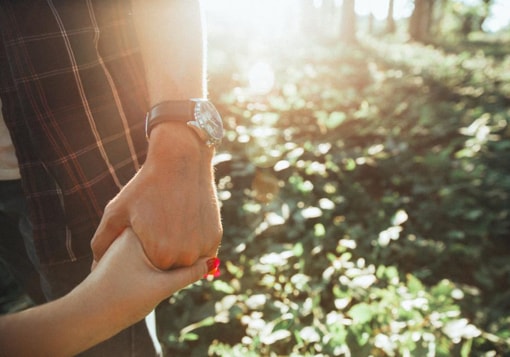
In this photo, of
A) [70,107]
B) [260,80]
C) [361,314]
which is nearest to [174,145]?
[70,107]

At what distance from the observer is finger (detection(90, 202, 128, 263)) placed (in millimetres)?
939

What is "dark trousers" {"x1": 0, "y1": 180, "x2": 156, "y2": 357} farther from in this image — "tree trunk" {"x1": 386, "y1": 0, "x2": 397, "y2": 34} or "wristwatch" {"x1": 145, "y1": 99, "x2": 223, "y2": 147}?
"tree trunk" {"x1": 386, "y1": 0, "x2": 397, "y2": 34}

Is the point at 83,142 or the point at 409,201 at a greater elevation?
the point at 83,142

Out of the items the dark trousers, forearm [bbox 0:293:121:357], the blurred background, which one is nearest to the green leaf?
the blurred background

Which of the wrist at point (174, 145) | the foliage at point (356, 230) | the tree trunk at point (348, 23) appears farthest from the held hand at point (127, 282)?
the tree trunk at point (348, 23)

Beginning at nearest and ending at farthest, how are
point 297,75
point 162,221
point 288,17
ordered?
point 162,221 → point 297,75 → point 288,17

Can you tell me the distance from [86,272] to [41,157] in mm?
389

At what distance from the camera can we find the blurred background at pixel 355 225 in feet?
7.63

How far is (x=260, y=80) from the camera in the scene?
7309mm

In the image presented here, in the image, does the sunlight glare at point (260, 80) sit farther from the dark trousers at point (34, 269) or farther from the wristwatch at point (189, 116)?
the wristwatch at point (189, 116)

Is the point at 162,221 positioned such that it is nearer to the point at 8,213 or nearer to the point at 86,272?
the point at 86,272

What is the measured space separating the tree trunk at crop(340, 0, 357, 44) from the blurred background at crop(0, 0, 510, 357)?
27.9 ft

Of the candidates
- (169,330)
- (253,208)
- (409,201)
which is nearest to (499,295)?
(409,201)

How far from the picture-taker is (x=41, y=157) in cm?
121
